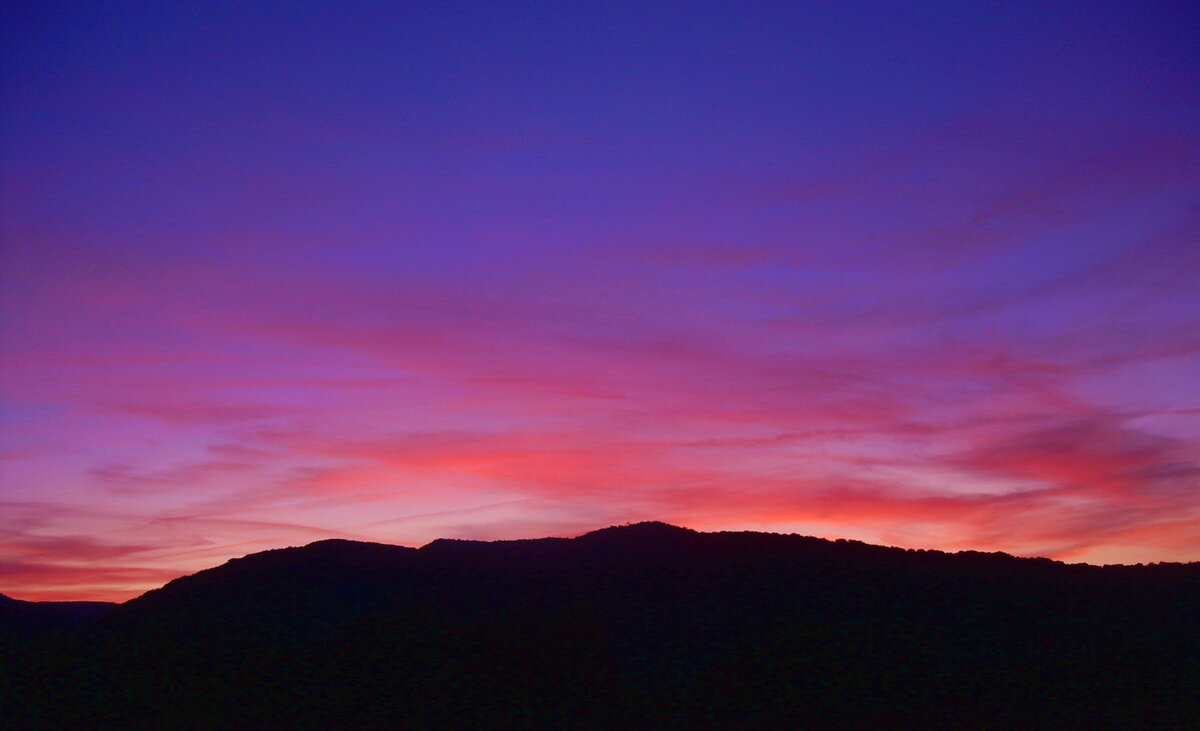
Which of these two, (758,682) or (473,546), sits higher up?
(473,546)

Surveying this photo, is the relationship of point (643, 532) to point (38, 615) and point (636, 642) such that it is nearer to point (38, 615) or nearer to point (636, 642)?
point (636, 642)

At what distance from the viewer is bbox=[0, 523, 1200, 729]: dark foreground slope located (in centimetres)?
2405

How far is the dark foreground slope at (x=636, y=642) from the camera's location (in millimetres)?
24047

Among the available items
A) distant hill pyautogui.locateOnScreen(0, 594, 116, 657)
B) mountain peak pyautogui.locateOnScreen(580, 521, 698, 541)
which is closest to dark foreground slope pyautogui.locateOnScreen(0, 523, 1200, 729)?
mountain peak pyautogui.locateOnScreen(580, 521, 698, 541)

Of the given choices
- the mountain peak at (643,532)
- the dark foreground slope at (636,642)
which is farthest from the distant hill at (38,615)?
the mountain peak at (643,532)

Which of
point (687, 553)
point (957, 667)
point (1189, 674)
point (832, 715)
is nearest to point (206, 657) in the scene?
point (687, 553)

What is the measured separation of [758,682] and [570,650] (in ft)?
18.4

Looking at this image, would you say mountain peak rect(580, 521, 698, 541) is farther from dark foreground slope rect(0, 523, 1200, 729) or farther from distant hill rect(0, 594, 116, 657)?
distant hill rect(0, 594, 116, 657)

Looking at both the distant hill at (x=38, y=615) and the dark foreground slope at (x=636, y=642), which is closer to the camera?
the dark foreground slope at (x=636, y=642)

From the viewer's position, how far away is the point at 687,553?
33094 mm

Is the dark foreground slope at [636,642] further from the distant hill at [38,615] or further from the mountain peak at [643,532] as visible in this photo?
the distant hill at [38,615]

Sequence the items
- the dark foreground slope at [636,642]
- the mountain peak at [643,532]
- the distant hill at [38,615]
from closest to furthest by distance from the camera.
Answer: the dark foreground slope at [636,642], the mountain peak at [643,532], the distant hill at [38,615]

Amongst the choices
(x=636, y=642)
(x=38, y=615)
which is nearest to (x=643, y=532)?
(x=636, y=642)

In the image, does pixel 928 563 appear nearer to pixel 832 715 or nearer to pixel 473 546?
pixel 832 715
